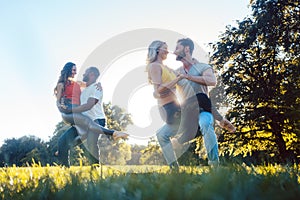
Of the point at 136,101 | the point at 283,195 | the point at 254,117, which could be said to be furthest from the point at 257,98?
the point at 283,195

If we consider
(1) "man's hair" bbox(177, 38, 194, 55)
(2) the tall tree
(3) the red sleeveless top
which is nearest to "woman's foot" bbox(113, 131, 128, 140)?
(3) the red sleeveless top

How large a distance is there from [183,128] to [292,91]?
1807 centimetres

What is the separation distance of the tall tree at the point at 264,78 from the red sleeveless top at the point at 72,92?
57.8 ft

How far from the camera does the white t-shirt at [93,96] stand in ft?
20.3

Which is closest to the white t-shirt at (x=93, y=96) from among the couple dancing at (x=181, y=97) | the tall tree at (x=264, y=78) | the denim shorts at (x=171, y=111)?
the couple dancing at (x=181, y=97)

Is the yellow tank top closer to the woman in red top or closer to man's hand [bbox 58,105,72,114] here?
the woman in red top

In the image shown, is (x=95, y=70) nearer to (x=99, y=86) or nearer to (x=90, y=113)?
(x=99, y=86)

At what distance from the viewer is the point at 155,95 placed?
212 inches

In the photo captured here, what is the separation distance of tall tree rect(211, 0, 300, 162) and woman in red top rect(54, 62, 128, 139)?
57.9ft

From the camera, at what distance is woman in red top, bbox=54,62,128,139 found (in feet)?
20.1

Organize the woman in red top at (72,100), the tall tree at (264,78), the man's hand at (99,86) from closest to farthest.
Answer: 1. the woman in red top at (72,100)
2. the man's hand at (99,86)
3. the tall tree at (264,78)

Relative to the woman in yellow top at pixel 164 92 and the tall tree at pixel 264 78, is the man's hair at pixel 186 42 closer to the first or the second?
the woman in yellow top at pixel 164 92

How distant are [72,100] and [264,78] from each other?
2046cm

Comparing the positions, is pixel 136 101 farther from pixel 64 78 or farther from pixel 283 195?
pixel 283 195
